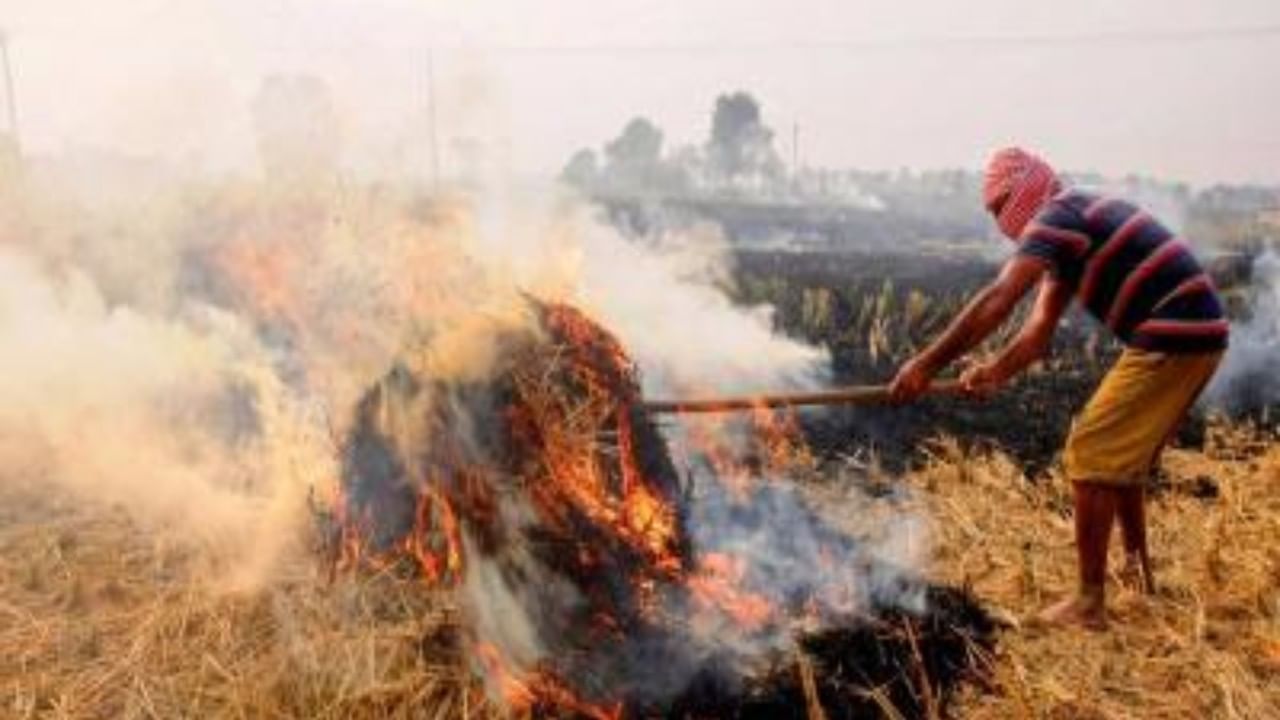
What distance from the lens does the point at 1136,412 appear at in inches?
191

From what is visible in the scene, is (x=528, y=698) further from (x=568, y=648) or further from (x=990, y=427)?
(x=990, y=427)

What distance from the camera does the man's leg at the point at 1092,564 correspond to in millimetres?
4887

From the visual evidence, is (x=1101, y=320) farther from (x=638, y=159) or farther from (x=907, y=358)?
(x=638, y=159)

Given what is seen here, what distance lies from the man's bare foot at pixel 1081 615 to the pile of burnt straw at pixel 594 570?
26cm

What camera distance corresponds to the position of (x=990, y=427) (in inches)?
385

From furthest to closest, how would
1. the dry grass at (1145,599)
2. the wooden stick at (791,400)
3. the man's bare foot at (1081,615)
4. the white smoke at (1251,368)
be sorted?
the white smoke at (1251,368)
the wooden stick at (791,400)
the man's bare foot at (1081,615)
the dry grass at (1145,599)

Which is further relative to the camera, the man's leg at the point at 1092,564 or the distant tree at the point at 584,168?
the distant tree at the point at 584,168

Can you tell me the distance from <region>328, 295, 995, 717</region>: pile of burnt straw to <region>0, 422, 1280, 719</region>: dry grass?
237 mm

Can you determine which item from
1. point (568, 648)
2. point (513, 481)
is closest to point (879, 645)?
point (568, 648)

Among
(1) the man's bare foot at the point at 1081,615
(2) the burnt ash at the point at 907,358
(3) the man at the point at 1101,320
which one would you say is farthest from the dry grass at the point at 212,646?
(2) the burnt ash at the point at 907,358

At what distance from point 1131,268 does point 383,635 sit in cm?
330

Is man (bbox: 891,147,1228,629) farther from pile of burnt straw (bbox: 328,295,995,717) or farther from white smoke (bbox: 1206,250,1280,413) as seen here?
white smoke (bbox: 1206,250,1280,413)

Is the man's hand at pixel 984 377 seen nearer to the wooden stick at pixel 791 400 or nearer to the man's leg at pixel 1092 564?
the wooden stick at pixel 791 400

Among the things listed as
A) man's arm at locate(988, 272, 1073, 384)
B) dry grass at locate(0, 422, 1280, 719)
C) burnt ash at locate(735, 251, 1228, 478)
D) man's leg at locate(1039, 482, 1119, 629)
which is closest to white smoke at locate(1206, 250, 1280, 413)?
burnt ash at locate(735, 251, 1228, 478)
